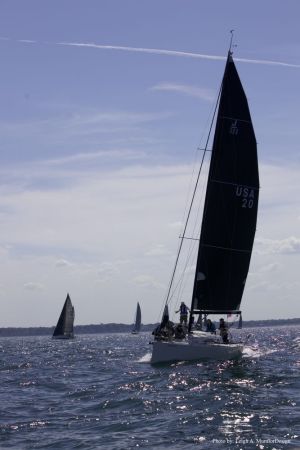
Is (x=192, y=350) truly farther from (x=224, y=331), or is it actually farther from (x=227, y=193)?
(x=227, y=193)

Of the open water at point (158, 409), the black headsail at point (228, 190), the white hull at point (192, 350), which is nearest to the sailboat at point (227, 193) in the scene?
the black headsail at point (228, 190)

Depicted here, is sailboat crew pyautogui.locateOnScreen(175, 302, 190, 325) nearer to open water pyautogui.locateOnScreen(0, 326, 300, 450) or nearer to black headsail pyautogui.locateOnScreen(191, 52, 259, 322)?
black headsail pyautogui.locateOnScreen(191, 52, 259, 322)

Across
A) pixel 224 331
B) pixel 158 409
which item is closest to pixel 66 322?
pixel 224 331

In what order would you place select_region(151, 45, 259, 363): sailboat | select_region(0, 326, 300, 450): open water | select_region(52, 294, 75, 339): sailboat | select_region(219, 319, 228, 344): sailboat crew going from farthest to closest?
1. select_region(52, 294, 75, 339): sailboat
2. select_region(151, 45, 259, 363): sailboat
3. select_region(219, 319, 228, 344): sailboat crew
4. select_region(0, 326, 300, 450): open water

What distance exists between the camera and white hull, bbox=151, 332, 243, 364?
32500 mm

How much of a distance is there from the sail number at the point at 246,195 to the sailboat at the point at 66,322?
219ft

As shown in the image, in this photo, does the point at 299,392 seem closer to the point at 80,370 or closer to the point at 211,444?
the point at 211,444

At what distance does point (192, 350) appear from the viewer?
32.5 metres

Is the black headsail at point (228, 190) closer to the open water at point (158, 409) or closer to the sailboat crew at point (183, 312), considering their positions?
the sailboat crew at point (183, 312)

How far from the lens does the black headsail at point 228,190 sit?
35906 millimetres

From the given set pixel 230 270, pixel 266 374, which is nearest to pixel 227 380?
pixel 266 374

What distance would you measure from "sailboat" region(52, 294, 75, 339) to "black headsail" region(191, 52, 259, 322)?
2583 inches

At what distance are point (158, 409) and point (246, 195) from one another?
1775 centimetres

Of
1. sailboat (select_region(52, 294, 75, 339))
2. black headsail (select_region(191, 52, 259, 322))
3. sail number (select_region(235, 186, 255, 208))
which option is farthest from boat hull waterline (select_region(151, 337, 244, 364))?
sailboat (select_region(52, 294, 75, 339))
